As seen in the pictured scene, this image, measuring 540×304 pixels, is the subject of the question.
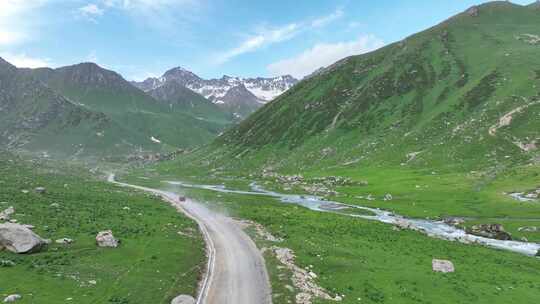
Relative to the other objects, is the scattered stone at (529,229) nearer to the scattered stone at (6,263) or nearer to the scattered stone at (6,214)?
the scattered stone at (6,263)

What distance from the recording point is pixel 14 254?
40.0m

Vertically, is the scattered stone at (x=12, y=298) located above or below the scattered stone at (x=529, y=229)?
above

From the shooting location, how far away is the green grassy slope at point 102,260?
3369cm

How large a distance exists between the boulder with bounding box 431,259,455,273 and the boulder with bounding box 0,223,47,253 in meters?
46.7

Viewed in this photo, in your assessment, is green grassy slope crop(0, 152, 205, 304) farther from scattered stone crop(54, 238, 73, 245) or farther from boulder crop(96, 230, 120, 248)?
boulder crop(96, 230, 120, 248)

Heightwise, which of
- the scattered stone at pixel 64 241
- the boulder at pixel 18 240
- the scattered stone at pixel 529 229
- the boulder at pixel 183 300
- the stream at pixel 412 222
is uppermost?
the boulder at pixel 18 240

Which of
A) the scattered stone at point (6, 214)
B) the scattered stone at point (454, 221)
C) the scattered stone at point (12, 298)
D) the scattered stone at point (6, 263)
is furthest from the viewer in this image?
the scattered stone at point (454, 221)

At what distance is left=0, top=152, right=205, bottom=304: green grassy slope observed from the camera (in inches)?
1326

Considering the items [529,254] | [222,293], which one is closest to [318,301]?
[222,293]

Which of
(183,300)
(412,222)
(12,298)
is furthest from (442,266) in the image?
(12,298)

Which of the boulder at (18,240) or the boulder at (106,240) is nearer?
the boulder at (18,240)

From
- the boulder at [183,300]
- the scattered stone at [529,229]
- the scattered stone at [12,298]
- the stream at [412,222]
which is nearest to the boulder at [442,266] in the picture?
the stream at [412,222]

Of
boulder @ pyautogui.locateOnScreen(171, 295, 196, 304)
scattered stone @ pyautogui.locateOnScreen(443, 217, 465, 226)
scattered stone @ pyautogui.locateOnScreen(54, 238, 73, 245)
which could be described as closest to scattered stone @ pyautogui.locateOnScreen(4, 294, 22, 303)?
boulder @ pyautogui.locateOnScreen(171, 295, 196, 304)

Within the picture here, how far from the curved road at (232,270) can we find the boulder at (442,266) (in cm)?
2127
